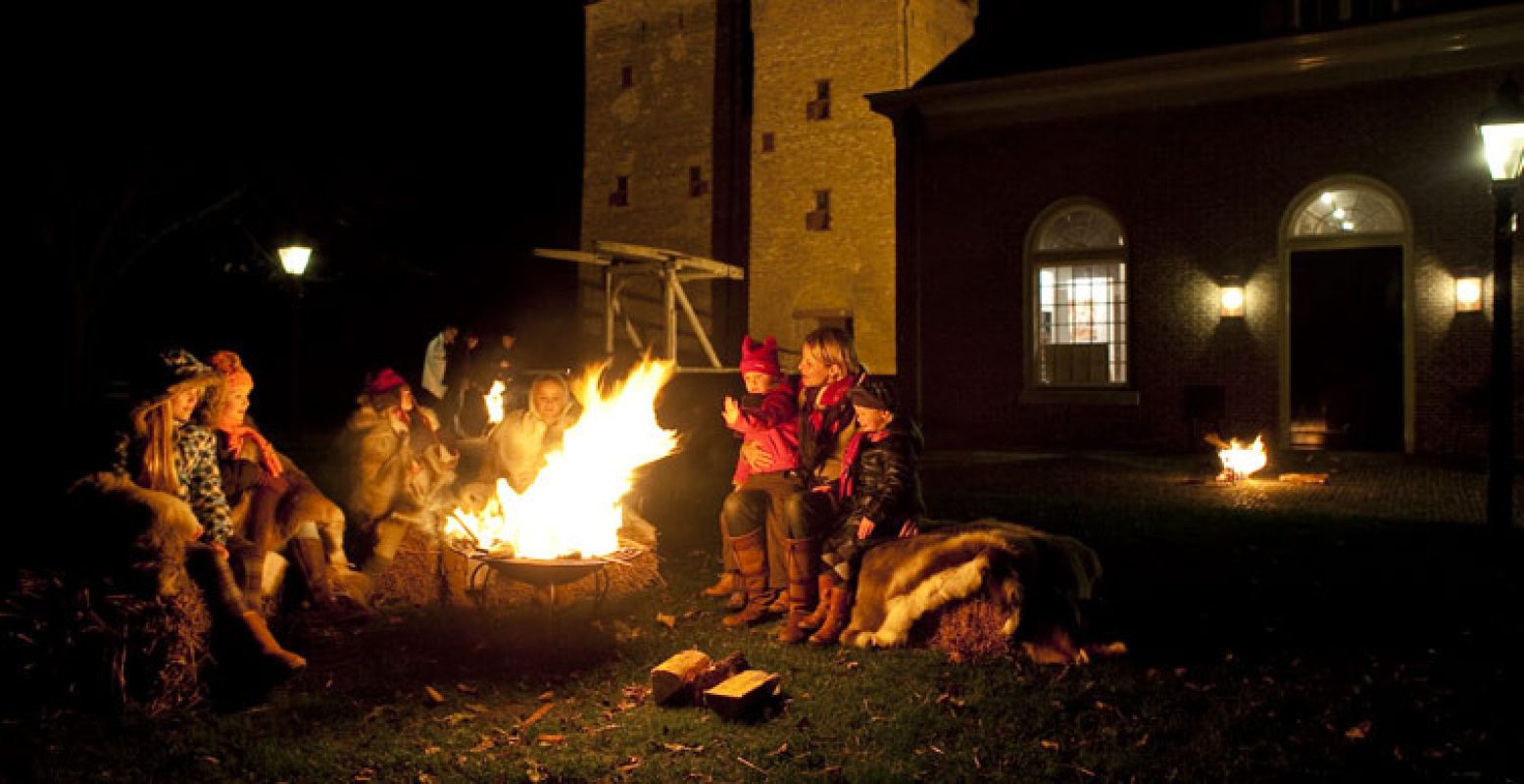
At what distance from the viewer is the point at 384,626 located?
6.44 m

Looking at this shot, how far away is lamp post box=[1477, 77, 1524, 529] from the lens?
7.94m

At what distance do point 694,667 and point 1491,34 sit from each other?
1438 cm

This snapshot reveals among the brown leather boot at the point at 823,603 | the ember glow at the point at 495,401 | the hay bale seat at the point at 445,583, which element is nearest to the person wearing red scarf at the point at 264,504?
the hay bale seat at the point at 445,583

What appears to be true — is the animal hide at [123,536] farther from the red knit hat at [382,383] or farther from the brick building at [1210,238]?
the brick building at [1210,238]

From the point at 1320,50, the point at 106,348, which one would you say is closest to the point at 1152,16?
the point at 1320,50

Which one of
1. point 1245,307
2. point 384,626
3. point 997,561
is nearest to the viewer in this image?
point 997,561

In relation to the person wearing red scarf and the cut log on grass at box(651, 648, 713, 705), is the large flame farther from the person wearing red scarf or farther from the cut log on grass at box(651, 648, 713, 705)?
the cut log on grass at box(651, 648, 713, 705)

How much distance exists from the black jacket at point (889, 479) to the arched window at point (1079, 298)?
12.0m

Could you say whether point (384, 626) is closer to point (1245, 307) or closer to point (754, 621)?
point (754, 621)

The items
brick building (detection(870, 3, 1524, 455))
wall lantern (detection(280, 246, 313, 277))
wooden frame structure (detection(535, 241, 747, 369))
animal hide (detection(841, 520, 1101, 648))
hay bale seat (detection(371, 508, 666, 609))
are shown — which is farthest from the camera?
wooden frame structure (detection(535, 241, 747, 369))

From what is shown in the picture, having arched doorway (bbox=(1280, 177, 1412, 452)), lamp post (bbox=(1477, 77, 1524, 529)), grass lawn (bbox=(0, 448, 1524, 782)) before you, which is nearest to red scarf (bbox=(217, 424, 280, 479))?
grass lawn (bbox=(0, 448, 1524, 782))

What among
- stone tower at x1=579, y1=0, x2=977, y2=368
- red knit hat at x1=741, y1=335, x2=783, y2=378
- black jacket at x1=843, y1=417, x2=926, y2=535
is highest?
stone tower at x1=579, y1=0, x2=977, y2=368

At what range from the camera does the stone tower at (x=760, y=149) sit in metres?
28.9

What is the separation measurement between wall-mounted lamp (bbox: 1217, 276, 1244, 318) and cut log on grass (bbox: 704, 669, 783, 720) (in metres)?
13.2
